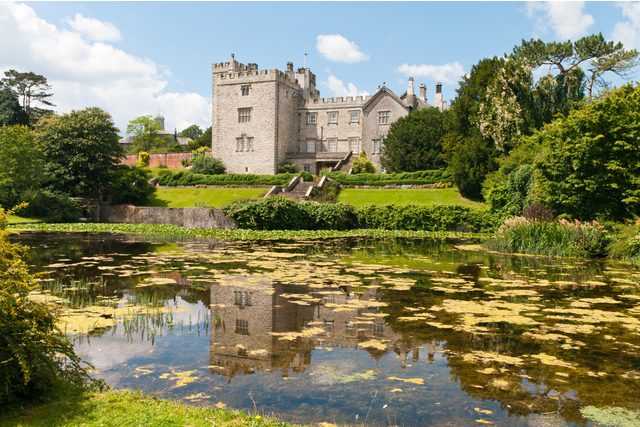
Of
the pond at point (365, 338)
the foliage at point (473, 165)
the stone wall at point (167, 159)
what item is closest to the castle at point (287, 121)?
the stone wall at point (167, 159)

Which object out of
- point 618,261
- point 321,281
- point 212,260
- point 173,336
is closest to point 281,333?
point 173,336

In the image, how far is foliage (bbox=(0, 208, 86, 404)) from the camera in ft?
12.0

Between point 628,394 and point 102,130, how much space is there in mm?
36298

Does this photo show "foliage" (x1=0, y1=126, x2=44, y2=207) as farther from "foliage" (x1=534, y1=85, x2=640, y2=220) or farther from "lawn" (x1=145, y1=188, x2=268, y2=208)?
"foliage" (x1=534, y1=85, x2=640, y2=220)

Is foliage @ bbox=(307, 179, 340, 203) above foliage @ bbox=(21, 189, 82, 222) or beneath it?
above

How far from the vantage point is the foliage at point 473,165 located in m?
30.0

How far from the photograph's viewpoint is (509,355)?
532cm

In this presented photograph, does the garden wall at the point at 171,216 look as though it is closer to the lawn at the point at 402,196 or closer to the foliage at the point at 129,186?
the foliage at the point at 129,186

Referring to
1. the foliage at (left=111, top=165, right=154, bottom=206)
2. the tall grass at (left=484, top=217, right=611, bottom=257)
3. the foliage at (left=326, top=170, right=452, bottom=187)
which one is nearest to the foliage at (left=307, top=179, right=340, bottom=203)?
the foliage at (left=326, top=170, right=452, bottom=187)

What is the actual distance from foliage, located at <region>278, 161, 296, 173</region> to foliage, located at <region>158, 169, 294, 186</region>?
17.0 feet

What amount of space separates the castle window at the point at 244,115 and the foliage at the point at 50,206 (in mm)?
20787

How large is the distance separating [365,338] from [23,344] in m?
3.65

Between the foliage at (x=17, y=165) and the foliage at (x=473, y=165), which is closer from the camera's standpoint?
the foliage at (x=17, y=165)

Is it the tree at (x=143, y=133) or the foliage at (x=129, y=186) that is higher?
the tree at (x=143, y=133)
